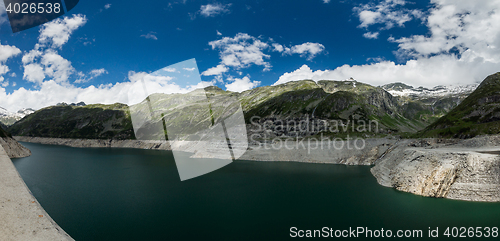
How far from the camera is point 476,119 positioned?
63.7m

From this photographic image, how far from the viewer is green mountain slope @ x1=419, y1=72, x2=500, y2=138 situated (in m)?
51.4

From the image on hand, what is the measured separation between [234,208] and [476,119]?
76.8 m

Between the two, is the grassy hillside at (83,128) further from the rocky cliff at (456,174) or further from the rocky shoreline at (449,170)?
the rocky cliff at (456,174)

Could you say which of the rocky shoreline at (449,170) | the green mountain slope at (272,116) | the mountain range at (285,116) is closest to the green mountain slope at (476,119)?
the rocky shoreline at (449,170)

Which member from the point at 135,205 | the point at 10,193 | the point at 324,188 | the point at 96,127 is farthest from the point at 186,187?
the point at 96,127

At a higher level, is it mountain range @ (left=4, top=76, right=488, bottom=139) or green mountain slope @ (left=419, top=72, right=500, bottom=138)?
mountain range @ (left=4, top=76, right=488, bottom=139)

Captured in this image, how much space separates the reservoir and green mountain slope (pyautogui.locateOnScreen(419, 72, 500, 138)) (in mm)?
29004

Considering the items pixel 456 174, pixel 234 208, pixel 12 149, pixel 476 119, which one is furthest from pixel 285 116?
pixel 12 149

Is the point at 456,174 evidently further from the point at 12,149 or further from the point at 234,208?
the point at 12,149

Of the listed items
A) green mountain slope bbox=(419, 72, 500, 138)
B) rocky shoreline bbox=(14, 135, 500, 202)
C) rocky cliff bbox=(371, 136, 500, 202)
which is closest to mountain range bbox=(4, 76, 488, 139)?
green mountain slope bbox=(419, 72, 500, 138)

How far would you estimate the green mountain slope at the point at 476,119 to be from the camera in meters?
51.4

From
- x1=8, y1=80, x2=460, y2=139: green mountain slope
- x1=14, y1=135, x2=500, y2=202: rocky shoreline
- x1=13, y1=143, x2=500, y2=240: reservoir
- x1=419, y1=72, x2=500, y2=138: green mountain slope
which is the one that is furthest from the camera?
x1=8, y1=80, x2=460, y2=139: green mountain slope

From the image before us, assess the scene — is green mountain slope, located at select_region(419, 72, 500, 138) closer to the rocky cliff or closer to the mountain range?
the rocky cliff

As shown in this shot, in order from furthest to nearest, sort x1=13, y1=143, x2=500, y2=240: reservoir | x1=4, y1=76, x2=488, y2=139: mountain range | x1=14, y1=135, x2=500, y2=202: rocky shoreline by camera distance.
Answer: x1=4, y1=76, x2=488, y2=139: mountain range
x1=14, y1=135, x2=500, y2=202: rocky shoreline
x1=13, y1=143, x2=500, y2=240: reservoir
